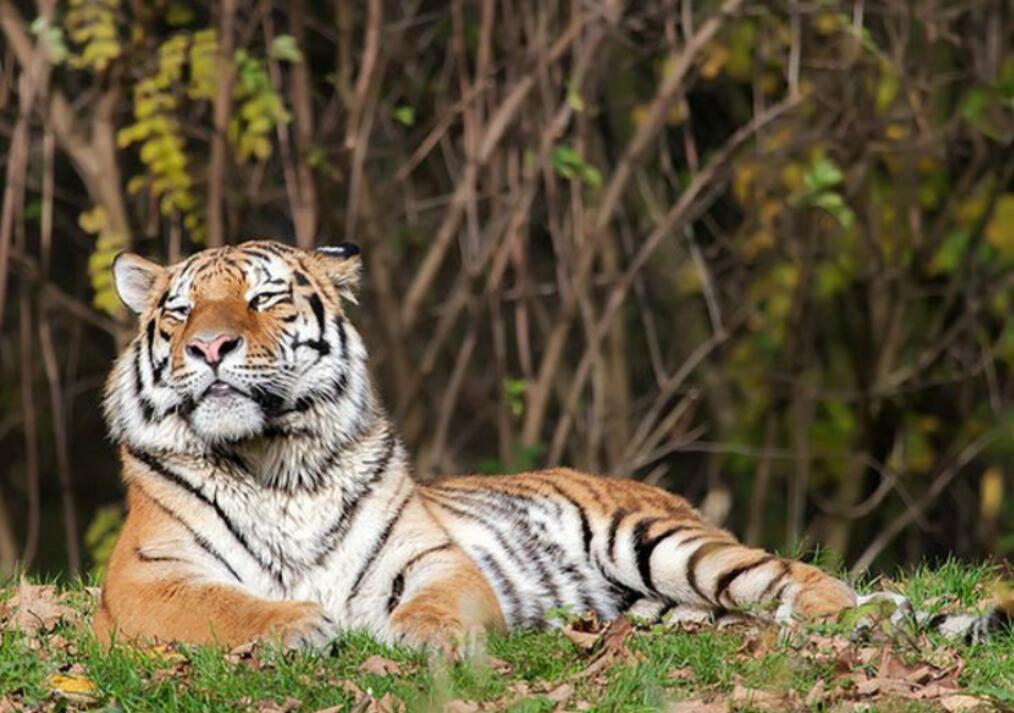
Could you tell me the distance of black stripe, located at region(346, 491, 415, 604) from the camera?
626cm

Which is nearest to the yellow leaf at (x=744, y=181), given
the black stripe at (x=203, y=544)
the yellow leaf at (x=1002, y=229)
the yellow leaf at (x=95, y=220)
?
the yellow leaf at (x=1002, y=229)

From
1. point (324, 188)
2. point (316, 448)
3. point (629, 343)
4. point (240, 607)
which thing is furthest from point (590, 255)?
point (240, 607)

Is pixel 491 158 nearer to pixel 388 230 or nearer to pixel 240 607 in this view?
pixel 388 230

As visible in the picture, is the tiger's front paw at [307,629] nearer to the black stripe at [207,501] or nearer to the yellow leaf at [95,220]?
the black stripe at [207,501]

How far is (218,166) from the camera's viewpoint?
10344mm

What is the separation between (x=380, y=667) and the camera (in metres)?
5.40

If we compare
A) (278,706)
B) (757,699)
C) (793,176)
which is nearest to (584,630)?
(757,699)

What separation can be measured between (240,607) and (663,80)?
6.07 m

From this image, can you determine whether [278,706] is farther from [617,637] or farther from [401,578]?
[401,578]

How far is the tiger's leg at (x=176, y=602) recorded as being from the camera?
5656 millimetres

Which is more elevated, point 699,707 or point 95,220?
point 95,220

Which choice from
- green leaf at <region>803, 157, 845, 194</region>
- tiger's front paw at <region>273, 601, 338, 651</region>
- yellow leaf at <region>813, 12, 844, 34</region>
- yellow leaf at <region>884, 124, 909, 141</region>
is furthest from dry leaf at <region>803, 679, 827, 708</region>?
yellow leaf at <region>884, 124, 909, 141</region>

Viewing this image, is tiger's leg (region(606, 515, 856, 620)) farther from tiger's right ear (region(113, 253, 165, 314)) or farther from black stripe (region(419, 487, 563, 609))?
tiger's right ear (region(113, 253, 165, 314))

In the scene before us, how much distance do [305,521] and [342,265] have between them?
937 millimetres
